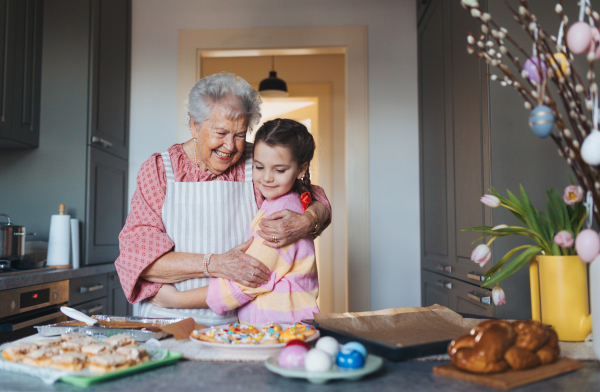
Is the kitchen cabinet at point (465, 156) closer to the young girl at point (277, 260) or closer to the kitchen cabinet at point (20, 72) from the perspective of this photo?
the young girl at point (277, 260)

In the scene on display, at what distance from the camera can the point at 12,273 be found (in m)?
2.04

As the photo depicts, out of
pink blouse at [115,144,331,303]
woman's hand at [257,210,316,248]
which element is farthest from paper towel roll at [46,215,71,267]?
woman's hand at [257,210,316,248]

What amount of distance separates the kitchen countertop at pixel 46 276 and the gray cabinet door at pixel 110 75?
69 centimetres

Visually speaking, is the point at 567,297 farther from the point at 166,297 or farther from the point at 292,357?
the point at 166,297

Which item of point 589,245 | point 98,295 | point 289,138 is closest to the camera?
point 589,245

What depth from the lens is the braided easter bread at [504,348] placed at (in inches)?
27.4

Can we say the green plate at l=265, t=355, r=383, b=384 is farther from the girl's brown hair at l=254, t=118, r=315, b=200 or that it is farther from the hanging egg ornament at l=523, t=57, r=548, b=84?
the girl's brown hair at l=254, t=118, r=315, b=200

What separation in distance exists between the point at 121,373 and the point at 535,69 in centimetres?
80

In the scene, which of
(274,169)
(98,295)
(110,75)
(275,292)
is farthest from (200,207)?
(110,75)

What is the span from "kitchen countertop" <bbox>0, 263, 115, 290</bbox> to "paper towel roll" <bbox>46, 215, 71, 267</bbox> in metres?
0.10

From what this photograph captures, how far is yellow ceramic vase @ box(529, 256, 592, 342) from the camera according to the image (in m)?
0.98

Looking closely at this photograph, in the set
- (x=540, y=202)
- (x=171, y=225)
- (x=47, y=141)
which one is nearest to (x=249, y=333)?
(x=171, y=225)

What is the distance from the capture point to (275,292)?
132 cm

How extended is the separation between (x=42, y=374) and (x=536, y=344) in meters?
0.74
